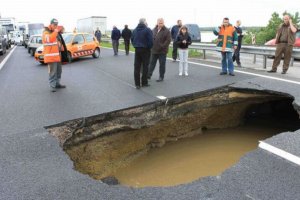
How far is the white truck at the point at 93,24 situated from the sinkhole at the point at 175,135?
3355cm

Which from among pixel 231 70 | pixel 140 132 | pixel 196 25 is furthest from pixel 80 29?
pixel 140 132

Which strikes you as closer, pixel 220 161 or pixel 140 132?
pixel 220 161

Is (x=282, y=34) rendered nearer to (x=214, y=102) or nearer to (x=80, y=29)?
(x=214, y=102)

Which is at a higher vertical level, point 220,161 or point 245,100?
point 245,100

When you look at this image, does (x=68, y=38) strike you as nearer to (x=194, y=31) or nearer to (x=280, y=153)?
(x=194, y=31)

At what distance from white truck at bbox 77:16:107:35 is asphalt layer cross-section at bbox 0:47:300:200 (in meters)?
32.6

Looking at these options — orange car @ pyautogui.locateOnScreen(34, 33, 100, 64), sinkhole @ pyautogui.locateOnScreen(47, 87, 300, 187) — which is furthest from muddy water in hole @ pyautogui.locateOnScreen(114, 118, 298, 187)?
orange car @ pyautogui.locateOnScreen(34, 33, 100, 64)

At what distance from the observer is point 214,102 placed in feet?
24.3

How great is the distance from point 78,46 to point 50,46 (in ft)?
29.0

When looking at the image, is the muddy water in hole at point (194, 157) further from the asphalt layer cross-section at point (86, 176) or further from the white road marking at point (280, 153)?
the white road marking at point (280, 153)

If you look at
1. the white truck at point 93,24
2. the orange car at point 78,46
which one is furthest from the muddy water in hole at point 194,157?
the white truck at point 93,24

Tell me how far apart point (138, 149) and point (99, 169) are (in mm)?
1236

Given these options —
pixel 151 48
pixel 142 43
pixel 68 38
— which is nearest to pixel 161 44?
pixel 151 48

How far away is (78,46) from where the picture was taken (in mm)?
17078
